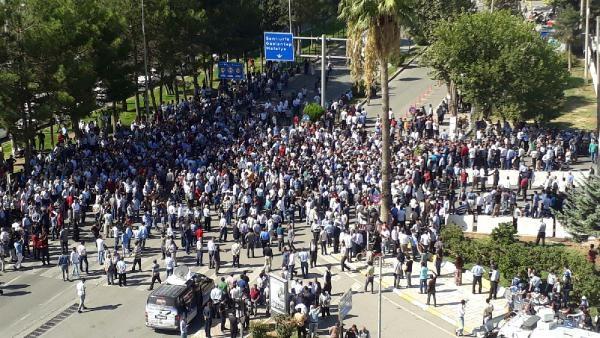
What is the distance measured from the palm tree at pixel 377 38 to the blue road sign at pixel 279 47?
75.3 feet

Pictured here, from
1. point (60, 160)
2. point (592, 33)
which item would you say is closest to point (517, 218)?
point (60, 160)

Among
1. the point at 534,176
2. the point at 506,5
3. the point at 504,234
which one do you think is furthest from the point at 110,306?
the point at 506,5

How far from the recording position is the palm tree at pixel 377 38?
34094 mm

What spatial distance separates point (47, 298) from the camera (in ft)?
104

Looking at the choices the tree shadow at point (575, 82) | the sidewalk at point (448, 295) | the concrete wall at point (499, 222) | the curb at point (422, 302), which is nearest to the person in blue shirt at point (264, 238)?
the curb at point (422, 302)

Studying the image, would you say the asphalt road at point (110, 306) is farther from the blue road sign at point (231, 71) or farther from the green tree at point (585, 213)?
the blue road sign at point (231, 71)

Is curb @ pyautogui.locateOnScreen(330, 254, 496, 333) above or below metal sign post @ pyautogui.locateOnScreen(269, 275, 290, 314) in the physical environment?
below

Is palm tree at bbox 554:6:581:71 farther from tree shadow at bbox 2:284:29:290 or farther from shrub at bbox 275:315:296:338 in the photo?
tree shadow at bbox 2:284:29:290

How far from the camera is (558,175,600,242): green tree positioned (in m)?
33.1

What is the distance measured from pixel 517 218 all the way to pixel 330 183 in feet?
29.1

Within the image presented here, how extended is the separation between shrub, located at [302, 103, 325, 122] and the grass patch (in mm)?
15426

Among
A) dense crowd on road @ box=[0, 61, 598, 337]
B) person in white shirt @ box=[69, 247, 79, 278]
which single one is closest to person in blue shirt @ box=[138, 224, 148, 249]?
dense crowd on road @ box=[0, 61, 598, 337]

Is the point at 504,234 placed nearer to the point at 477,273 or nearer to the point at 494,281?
the point at 477,273

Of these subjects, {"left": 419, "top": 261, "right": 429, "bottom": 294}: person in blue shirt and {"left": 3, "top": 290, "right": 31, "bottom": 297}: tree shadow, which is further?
{"left": 3, "top": 290, "right": 31, "bottom": 297}: tree shadow
